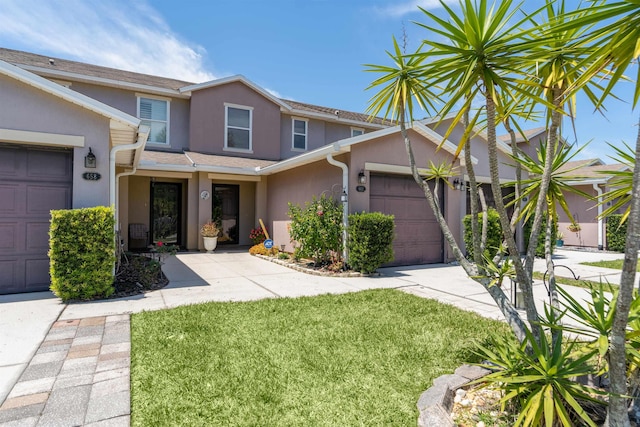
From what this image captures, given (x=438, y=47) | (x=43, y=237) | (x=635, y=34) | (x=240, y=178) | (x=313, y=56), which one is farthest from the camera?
(x=240, y=178)

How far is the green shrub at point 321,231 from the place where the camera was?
941 cm

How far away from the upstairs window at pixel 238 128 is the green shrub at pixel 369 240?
795cm

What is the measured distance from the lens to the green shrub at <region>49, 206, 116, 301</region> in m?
5.93

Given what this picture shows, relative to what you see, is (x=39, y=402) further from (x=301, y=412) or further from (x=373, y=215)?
(x=373, y=215)

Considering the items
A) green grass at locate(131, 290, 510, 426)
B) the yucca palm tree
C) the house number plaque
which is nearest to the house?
the house number plaque

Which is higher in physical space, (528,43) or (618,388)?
(528,43)

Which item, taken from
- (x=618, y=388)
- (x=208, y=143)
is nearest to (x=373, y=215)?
(x=618, y=388)

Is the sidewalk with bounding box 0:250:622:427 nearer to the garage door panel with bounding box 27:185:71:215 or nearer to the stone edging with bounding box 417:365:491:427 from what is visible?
the garage door panel with bounding box 27:185:71:215

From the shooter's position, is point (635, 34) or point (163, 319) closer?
point (635, 34)

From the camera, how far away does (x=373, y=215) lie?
346 inches

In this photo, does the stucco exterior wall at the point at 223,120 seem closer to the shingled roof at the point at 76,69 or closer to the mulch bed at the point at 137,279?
the shingled roof at the point at 76,69

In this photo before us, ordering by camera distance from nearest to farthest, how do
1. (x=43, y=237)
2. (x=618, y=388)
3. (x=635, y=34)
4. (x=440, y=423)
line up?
Result: (x=635, y=34), (x=618, y=388), (x=440, y=423), (x=43, y=237)

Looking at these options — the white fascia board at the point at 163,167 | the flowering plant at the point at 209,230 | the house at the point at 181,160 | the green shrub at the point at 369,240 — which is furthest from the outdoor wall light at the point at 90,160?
the flowering plant at the point at 209,230

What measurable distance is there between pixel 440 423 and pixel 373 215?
21.5 ft
